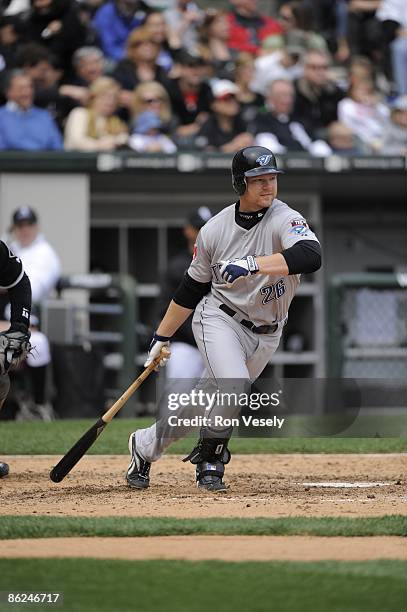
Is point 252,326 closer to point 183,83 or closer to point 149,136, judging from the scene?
point 149,136

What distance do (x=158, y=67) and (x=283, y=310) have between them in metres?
7.38

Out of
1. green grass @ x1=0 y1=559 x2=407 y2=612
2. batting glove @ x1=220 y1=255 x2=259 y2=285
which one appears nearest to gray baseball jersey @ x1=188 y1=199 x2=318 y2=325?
batting glove @ x1=220 y1=255 x2=259 y2=285

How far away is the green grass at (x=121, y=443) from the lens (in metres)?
8.41

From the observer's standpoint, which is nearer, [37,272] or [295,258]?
[295,258]

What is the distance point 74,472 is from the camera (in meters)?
7.19

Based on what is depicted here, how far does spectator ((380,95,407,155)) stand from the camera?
13.0 meters

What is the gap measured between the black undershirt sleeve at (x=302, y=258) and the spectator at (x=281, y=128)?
21.9 feet

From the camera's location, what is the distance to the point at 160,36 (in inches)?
520

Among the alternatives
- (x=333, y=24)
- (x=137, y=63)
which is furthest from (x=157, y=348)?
(x=333, y=24)

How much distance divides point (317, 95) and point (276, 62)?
63 centimetres

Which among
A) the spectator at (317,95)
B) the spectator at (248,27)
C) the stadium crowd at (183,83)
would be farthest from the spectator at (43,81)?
the spectator at (248,27)

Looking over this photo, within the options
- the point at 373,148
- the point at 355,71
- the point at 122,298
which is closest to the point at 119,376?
the point at 122,298

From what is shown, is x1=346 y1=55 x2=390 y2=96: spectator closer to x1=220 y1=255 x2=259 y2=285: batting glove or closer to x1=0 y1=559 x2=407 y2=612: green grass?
x1=220 y1=255 x2=259 y2=285: batting glove

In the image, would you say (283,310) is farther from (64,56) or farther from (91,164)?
(64,56)
